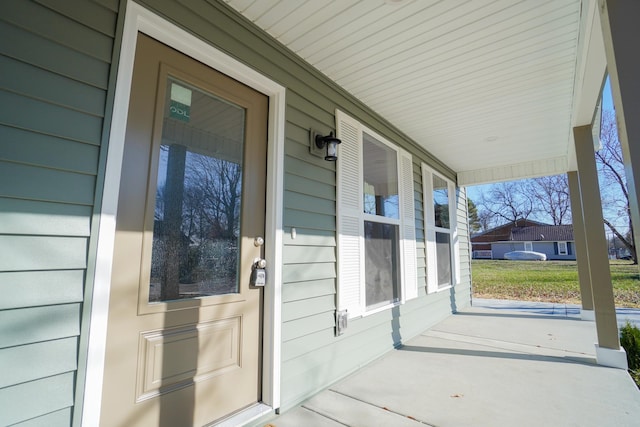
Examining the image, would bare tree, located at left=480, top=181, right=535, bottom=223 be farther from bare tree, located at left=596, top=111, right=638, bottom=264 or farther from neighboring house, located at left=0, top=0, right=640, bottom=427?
neighboring house, located at left=0, top=0, right=640, bottom=427

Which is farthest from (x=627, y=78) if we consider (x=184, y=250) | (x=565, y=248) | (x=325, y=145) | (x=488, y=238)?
(x=565, y=248)

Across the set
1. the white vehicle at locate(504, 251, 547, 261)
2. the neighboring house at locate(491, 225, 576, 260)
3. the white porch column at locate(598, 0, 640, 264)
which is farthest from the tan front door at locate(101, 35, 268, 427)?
the neighboring house at locate(491, 225, 576, 260)

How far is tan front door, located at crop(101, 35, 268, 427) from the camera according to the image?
4.95ft

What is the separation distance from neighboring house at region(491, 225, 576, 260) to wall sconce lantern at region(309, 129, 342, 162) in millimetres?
29136

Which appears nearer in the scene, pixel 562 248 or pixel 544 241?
pixel 544 241

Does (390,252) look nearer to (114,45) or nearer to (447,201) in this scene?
(447,201)

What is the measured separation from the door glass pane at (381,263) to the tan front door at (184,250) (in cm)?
139

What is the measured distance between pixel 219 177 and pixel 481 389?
2520mm

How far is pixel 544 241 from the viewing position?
26391 millimetres

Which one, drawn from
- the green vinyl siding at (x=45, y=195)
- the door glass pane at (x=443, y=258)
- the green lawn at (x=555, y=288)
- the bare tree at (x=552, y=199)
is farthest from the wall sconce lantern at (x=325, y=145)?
the bare tree at (x=552, y=199)

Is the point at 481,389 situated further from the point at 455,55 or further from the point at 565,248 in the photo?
the point at 565,248

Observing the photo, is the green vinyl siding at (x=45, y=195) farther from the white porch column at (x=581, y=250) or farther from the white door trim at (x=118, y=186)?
the white porch column at (x=581, y=250)

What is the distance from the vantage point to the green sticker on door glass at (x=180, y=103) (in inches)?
69.3

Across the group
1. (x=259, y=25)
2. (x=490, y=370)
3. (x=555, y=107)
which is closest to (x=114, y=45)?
(x=259, y=25)
